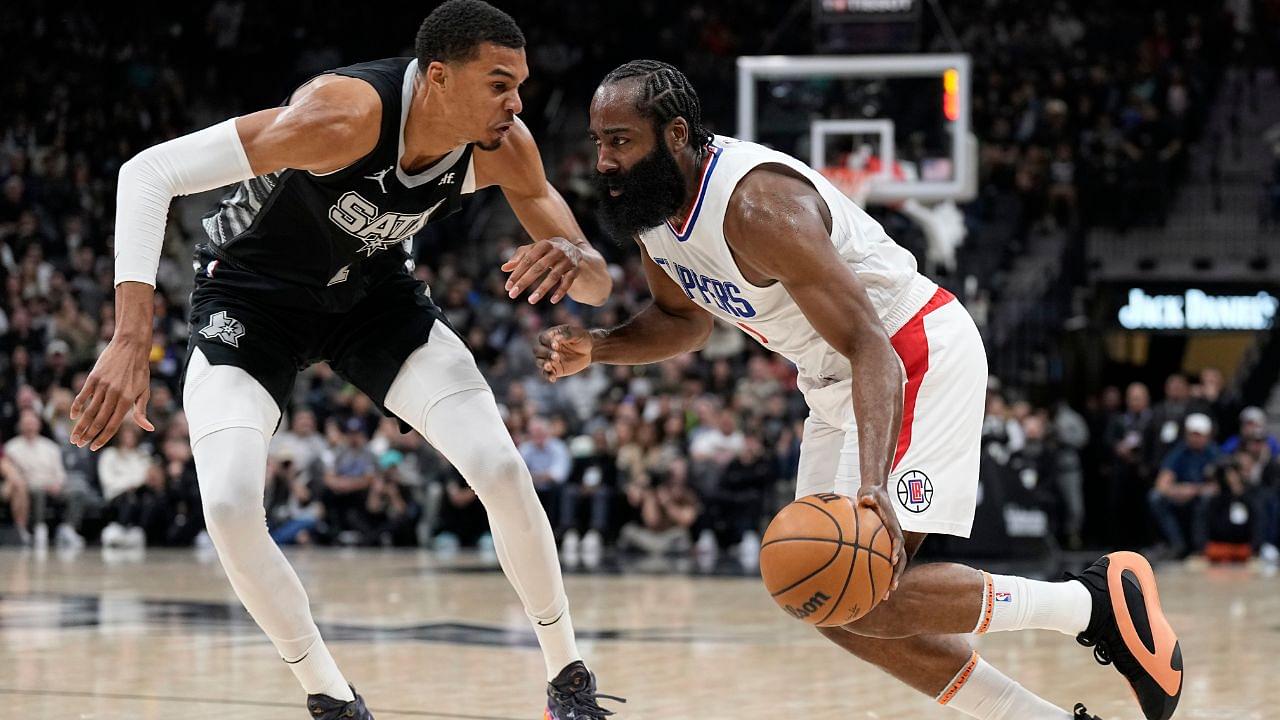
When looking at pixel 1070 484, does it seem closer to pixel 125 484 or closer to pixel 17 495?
pixel 125 484

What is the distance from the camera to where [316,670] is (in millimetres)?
4348

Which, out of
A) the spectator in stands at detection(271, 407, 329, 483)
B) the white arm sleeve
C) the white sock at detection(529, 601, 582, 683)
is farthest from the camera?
the spectator in stands at detection(271, 407, 329, 483)

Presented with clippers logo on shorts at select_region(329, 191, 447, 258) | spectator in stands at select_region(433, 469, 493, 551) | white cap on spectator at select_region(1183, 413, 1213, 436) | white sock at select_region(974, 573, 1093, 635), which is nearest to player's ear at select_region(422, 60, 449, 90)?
clippers logo on shorts at select_region(329, 191, 447, 258)

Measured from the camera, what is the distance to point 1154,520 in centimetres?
1404

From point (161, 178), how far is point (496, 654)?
129 inches

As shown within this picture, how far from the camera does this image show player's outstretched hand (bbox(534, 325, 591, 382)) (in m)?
4.48

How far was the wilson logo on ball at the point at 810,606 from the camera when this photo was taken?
12.1ft

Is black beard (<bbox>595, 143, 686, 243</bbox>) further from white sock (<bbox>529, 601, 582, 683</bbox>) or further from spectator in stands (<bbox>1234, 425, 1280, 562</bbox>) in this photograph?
spectator in stands (<bbox>1234, 425, 1280, 562</bbox>)

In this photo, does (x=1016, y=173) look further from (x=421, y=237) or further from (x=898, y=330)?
(x=898, y=330)

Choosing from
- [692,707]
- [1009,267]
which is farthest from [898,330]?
[1009,267]

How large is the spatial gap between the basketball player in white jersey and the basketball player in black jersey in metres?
0.38

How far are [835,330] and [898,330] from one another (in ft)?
1.63

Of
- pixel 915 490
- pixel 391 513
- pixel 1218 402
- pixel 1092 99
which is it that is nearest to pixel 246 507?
pixel 915 490

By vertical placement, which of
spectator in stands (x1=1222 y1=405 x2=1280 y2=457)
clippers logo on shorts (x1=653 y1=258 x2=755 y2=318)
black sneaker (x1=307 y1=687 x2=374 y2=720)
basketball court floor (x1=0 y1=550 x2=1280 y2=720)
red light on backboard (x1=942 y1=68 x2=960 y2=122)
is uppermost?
red light on backboard (x1=942 y1=68 x2=960 y2=122)
